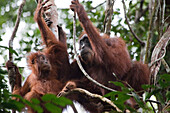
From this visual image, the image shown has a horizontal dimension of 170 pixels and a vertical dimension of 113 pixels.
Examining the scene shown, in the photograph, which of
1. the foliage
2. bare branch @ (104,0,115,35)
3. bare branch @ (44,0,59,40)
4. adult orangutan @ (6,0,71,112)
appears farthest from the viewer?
bare branch @ (104,0,115,35)

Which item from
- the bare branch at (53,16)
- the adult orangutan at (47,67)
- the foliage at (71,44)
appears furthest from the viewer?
the bare branch at (53,16)

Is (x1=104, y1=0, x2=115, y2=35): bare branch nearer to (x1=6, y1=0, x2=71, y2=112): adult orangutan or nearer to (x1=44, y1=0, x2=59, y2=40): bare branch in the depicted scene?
(x1=6, y1=0, x2=71, y2=112): adult orangutan

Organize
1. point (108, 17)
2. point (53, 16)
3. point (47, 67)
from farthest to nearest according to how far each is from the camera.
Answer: point (108, 17) → point (47, 67) → point (53, 16)

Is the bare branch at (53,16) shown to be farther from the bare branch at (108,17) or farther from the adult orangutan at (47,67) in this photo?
the bare branch at (108,17)

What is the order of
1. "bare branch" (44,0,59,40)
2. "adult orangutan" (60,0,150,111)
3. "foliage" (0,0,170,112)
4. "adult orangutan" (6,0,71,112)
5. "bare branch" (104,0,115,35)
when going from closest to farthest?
"foliage" (0,0,170,112) → "adult orangutan" (60,0,150,111) → "adult orangutan" (6,0,71,112) → "bare branch" (44,0,59,40) → "bare branch" (104,0,115,35)

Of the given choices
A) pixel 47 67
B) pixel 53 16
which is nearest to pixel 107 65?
pixel 47 67

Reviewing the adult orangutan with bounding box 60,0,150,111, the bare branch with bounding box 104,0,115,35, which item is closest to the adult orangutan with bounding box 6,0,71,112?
the adult orangutan with bounding box 60,0,150,111

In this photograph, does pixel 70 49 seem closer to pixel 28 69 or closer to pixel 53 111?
pixel 28 69

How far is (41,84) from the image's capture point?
16.0 ft

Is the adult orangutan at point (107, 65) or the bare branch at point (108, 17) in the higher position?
the bare branch at point (108, 17)

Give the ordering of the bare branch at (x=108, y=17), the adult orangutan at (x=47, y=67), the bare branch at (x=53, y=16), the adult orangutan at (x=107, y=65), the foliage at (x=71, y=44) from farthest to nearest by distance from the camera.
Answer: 1. the bare branch at (x=108, y=17)
2. the bare branch at (x=53, y=16)
3. the adult orangutan at (x=47, y=67)
4. the adult orangutan at (x=107, y=65)
5. the foliage at (x=71, y=44)

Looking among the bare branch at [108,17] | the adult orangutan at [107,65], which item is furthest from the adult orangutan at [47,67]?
the bare branch at [108,17]

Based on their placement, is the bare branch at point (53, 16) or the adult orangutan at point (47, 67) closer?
the adult orangutan at point (47, 67)

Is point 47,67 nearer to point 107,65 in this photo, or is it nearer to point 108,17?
point 107,65
